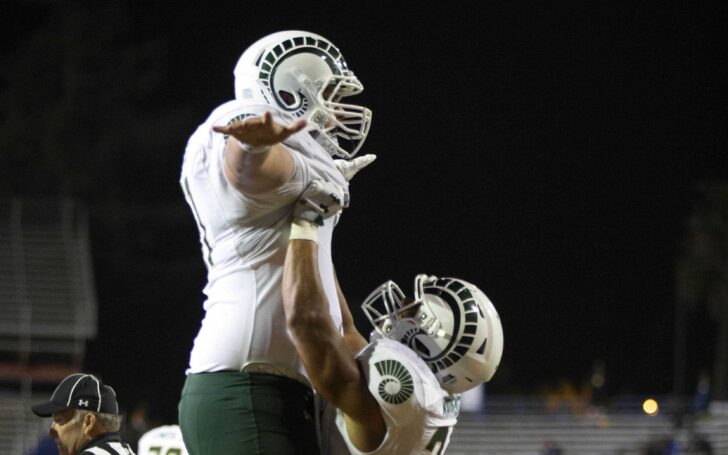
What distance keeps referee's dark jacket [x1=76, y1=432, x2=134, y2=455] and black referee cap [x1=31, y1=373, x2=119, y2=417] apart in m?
0.10

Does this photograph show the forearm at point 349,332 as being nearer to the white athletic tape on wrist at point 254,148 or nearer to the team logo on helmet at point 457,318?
the team logo on helmet at point 457,318

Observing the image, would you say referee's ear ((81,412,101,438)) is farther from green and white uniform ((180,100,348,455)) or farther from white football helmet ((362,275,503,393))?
green and white uniform ((180,100,348,455))

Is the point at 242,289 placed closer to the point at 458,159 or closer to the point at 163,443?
the point at 163,443

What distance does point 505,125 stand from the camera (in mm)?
30766

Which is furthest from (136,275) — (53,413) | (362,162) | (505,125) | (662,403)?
(362,162)

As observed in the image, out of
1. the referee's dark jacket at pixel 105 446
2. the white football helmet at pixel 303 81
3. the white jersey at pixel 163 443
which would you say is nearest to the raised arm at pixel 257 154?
the white football helmet at pixel 303 81

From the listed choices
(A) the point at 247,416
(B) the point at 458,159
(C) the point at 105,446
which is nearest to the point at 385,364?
(A) the point at 247,416

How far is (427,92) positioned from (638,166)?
5.22 metres

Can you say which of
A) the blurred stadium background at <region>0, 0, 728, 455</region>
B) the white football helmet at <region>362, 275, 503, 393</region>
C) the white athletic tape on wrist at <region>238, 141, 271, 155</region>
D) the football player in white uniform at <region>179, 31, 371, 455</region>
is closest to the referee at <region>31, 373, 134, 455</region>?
the white football helmet at <region>362, 275, 503, 393</region>

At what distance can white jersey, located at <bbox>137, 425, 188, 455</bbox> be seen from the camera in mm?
4919

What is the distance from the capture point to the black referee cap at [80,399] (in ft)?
16.7

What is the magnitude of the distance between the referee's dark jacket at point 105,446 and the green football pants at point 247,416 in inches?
83.6

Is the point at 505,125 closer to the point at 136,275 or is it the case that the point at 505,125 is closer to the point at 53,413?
the point at 136,275

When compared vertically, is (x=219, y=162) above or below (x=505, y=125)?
below
